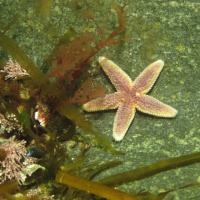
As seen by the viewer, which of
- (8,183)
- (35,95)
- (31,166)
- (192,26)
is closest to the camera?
(8,183)

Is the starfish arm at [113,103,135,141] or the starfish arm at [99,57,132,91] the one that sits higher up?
the starfish arm at [99,57,132,91]

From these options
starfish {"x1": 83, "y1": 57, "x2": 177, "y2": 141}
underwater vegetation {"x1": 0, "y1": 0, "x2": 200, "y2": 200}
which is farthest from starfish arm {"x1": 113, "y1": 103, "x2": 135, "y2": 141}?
underwater vegetation {"x1": 0, "y1": 0, "x2": 200, "y2": 200}

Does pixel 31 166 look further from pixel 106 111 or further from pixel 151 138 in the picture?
pixel 151 138

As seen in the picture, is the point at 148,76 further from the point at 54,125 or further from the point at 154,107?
the point at 54,125

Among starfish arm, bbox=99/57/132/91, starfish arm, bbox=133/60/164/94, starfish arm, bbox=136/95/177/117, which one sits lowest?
starfish arm, bbox=136/95/177/117

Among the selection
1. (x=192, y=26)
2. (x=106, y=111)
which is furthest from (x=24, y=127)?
(x=192, y=26)

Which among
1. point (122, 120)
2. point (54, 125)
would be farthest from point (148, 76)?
point (54, 125)

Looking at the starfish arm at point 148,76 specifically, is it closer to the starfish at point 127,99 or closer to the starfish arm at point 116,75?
the starfish at point 127,99

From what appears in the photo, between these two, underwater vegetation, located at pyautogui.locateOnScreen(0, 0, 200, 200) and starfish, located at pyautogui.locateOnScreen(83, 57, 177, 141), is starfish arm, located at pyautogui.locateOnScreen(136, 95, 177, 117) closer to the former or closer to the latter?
starfish, located at pyautogui.locateOnScreen(83, 57, 177, 141)
